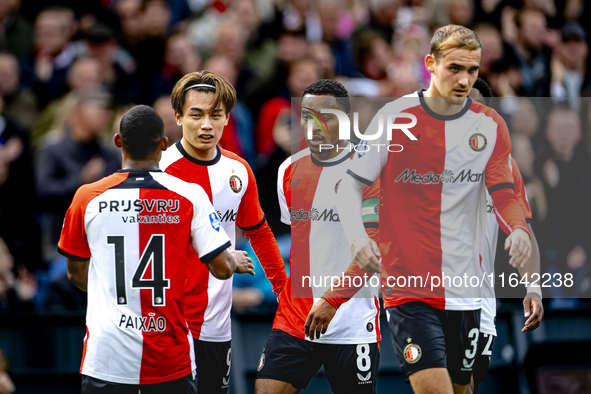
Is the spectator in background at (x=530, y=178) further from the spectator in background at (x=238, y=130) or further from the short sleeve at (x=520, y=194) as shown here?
the spectator in background at (x=238, y=130)

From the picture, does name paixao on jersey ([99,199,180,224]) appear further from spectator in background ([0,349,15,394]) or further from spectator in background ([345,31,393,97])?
spectator in background ([345,31,393,97])

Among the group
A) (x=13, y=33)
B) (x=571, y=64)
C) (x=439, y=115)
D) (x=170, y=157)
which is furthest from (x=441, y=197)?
(x=13, y=33)

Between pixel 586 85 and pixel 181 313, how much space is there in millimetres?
6934

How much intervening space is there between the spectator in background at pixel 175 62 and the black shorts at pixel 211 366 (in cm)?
416

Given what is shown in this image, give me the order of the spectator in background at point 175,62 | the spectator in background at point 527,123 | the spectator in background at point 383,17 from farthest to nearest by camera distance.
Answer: the spectator in background at point 383,17 < the spectator in background at point 175,62 < the spectator in background at point 527,123

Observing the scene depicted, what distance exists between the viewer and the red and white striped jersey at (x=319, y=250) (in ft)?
16.2

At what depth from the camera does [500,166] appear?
4.87 m

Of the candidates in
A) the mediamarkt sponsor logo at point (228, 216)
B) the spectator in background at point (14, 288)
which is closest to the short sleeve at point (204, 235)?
the mediamarkt sponsor logo at point (228, 216)

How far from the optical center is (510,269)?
5.48 metres

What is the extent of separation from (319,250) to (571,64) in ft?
19.1

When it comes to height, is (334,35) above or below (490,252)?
above

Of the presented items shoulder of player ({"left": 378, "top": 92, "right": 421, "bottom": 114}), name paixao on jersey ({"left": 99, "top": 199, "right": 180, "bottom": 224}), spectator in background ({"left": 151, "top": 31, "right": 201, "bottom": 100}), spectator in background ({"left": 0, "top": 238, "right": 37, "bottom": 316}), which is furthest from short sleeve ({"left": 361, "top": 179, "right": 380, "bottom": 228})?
spectator in background ({"left": 151, "top": 31, "right": 201, "bottom": 100})

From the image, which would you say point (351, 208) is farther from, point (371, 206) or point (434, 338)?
point (434, 338)

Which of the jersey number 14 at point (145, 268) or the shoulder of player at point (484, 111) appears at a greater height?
the shoulder of player at point (484, 111)
